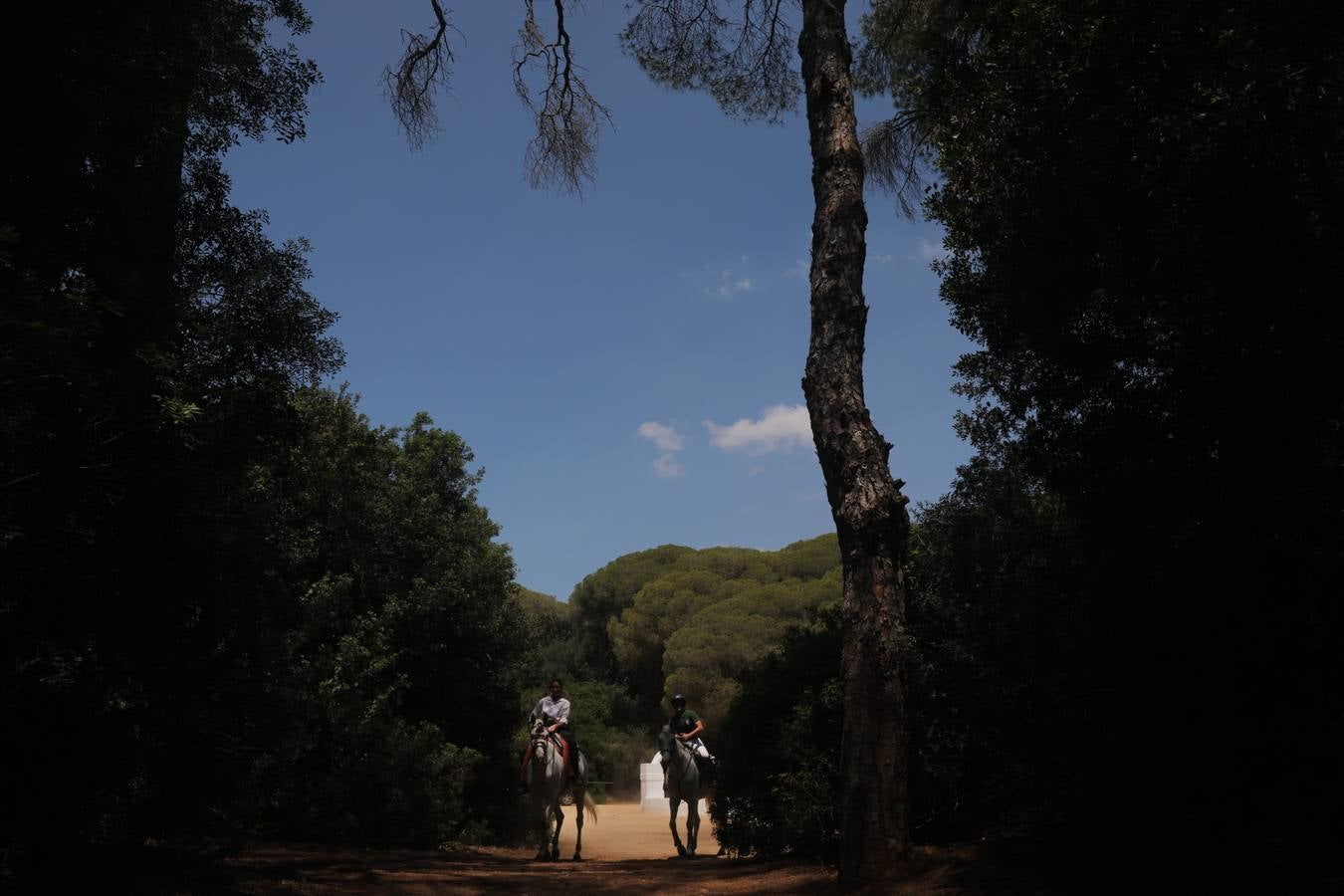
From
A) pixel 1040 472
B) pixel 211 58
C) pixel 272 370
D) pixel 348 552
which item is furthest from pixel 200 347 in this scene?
pixel 348 552

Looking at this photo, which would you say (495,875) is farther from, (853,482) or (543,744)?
(853,482)

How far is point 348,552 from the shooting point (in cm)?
2111

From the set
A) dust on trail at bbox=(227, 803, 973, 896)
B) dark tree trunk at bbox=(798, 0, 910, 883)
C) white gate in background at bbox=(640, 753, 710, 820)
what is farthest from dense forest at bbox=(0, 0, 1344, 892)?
white gate in background at bbox=(640, 753, 710, 820)

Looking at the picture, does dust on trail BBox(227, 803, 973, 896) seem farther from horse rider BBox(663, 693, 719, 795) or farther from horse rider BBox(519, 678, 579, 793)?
horse rider BBox(663, 693, 719, 795)

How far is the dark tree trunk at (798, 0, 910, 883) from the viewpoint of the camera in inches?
332

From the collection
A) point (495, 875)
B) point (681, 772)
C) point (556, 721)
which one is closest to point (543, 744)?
point (556, 721)

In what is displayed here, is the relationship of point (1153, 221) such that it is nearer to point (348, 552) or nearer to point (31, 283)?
point (31, 283)

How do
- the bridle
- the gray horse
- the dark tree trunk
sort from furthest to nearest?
the gray horse, the bridle, the dark tree trunk

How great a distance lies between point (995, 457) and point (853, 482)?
1573mm

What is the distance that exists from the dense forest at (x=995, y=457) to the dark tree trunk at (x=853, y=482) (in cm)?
26

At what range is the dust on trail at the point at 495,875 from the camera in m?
8.81

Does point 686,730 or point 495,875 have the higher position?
point 686,730

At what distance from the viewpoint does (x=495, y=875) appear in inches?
416

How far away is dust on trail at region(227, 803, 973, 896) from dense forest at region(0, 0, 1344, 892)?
0.67m
